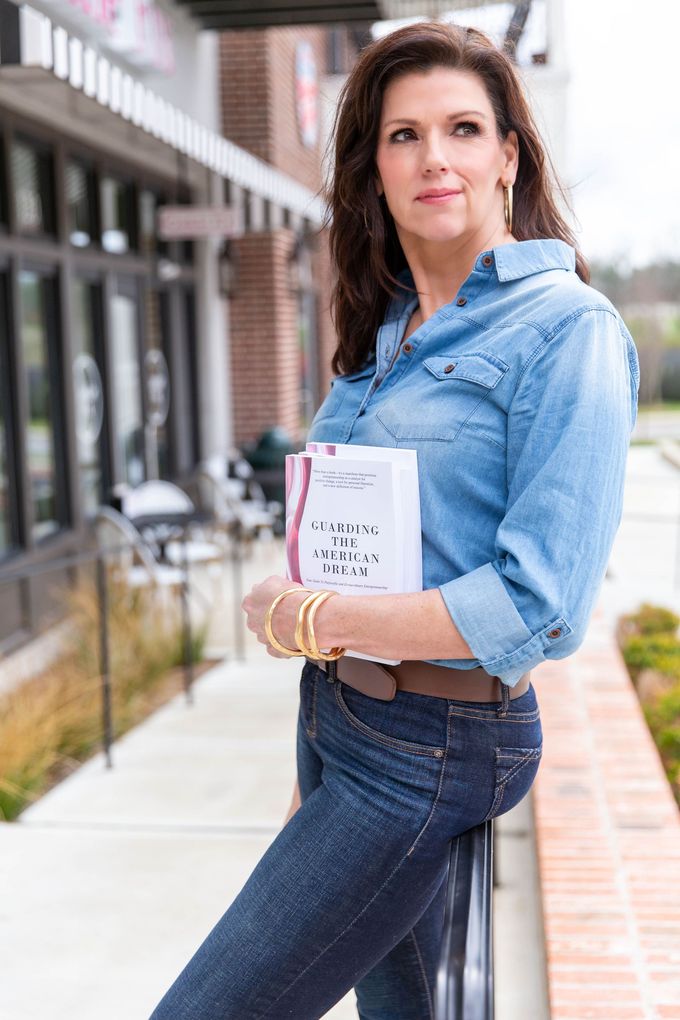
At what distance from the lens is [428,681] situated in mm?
1352

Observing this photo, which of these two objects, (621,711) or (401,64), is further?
(621,711)

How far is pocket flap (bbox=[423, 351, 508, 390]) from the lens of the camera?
1284 millimetres

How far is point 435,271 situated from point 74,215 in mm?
6393

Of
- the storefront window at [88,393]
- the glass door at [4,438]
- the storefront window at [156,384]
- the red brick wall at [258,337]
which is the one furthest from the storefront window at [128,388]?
the red brick wall at [258,337]

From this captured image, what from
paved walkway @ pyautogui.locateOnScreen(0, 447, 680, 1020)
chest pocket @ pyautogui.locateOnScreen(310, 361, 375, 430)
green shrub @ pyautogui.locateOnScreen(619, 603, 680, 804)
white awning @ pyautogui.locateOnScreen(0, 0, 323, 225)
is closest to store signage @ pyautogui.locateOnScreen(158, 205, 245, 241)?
white awning @ pyautogui.locateOnScreen(0, 0, 323, 225)

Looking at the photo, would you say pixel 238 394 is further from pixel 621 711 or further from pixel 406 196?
pixel 406 196

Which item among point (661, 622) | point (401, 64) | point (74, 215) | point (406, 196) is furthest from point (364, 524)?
point (74, 215)

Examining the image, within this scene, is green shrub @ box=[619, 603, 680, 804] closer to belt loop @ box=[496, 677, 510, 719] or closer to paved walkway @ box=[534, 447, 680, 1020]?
paved walkway @ box=[534, 447, 680, 1020]

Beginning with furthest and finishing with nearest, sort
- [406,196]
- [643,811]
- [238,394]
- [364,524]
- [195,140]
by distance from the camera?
[238,394], [195,140], [643,811], [406,196], [364,524]

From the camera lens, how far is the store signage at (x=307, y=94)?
11797 millimetres

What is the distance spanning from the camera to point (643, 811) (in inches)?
114

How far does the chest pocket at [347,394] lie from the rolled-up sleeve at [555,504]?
0.32 m

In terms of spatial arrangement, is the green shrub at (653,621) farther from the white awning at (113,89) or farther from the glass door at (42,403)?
the glass door at (42,403)

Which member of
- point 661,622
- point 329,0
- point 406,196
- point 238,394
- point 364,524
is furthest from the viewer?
point 238,394
